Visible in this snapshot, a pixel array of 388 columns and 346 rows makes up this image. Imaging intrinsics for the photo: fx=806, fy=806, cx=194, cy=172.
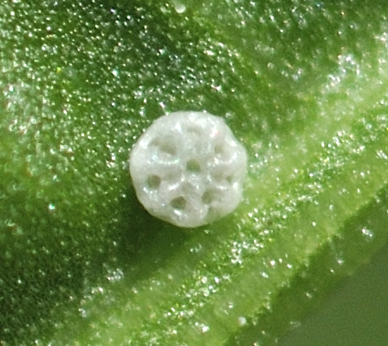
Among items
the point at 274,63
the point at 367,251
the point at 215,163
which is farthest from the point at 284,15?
the point at 367,251

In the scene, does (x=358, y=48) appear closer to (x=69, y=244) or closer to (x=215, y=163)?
(x=215, y=163)

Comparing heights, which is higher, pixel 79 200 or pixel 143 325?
pixel 79 200

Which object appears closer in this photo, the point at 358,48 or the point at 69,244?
the point at 69,244
